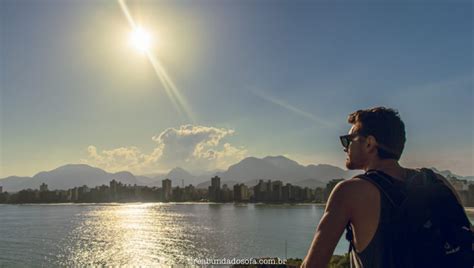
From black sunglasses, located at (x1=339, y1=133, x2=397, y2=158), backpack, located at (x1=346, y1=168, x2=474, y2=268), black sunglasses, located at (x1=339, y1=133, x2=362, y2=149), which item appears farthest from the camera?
black sunglasses, located at (x1=339, y1=133, x2=362, y2=149)

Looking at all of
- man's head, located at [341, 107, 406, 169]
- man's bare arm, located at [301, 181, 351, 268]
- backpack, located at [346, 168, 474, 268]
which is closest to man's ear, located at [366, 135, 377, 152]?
man's head, located at [341, 107, 406, 169]

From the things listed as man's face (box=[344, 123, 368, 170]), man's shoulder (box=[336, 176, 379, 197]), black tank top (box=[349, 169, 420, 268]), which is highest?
man's face (box=[344, 123, 368, 170])

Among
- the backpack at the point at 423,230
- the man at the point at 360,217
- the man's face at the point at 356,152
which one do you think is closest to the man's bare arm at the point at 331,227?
the man at the point at 360,217

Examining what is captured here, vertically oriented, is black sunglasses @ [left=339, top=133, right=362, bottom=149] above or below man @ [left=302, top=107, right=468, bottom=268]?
above

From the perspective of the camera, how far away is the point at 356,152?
217 cm

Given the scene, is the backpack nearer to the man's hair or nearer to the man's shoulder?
the man's shoulder

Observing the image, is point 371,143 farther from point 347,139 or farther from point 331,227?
point 331,227

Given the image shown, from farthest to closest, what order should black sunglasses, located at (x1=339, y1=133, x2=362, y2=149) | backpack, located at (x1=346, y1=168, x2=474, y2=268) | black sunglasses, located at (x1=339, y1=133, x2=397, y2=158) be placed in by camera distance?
black sunglasses, located at (x1=339, y1=133, x2=362, y2=149) < black sunglasses, located at (x1=339, y1=133, x2=397, y2=158) < backpack, located at (x1=346, y1=168, x2=474, y2=268)

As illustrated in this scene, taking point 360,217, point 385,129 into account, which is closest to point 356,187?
point 360,217

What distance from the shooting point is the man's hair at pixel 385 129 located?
2062 mm

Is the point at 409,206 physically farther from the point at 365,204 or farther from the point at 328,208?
the point at 328,208

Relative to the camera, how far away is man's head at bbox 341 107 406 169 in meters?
2.06

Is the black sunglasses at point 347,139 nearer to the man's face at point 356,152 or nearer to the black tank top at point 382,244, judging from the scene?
the man's face at point 356,152

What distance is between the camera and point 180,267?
49625mm
